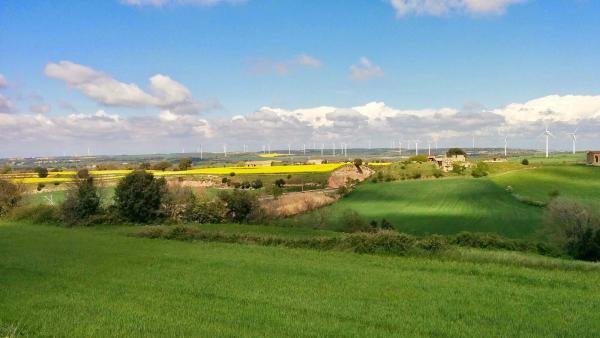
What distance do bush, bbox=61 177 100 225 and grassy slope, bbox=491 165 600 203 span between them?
5506 centimetres

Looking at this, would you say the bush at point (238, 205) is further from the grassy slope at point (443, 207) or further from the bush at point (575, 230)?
the bush at point (575, 230)

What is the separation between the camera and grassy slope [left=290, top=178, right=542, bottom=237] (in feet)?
180

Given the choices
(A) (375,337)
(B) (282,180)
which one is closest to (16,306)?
(A) (375,337)

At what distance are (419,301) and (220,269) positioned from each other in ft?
30.3

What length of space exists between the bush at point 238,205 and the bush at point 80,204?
1219cm

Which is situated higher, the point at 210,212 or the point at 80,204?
the point at 80,204

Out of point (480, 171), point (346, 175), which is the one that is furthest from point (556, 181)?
point (346, 175)

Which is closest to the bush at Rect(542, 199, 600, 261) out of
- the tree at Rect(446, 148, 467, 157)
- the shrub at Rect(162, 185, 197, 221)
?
the shrub at Rect(162, 185, 197, 221)

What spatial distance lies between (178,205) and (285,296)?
39255 mm

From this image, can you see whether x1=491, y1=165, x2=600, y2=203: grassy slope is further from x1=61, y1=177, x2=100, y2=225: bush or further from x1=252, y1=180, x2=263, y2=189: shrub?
x1=61, y1=177, x2=100, y2=225: bush

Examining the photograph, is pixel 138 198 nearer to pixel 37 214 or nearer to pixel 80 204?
pixel 80 204

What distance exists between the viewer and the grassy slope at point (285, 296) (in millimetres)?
12352

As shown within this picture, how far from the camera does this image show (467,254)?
80.9 feet

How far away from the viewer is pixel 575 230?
35.7 m
